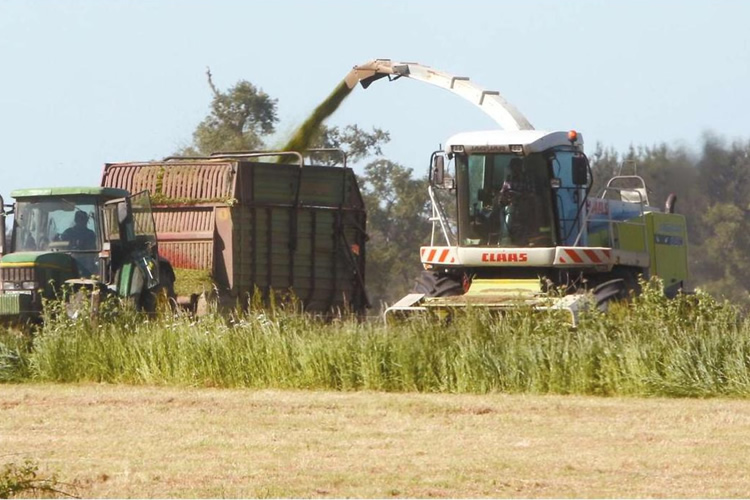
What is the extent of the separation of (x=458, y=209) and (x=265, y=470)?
924 centimetres

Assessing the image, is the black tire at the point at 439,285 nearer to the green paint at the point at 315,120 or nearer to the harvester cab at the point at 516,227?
the harvester cab at the point at 516,227

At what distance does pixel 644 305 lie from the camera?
1539 centimetres

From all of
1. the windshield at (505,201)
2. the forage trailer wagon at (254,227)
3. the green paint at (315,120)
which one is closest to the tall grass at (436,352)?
the windshield at (505,201)

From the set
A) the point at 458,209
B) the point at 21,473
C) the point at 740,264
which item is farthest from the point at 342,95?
the point at 740,264

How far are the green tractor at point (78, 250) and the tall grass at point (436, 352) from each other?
6.58 feet

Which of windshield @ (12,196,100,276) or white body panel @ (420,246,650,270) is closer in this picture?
white body panel @ (420,246,650,270)

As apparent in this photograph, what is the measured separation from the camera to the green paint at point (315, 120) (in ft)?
81.4

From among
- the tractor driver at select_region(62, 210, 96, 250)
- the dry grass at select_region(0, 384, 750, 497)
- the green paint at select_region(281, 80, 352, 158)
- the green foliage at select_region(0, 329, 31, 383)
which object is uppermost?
the green paint at select_region(281, 80, 352, 158)

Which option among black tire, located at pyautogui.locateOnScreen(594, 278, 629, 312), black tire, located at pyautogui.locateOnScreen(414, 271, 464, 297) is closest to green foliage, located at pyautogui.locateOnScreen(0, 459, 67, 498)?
black tire, located at pyautogui.locateOnScreen(594, 278, 629, 312)

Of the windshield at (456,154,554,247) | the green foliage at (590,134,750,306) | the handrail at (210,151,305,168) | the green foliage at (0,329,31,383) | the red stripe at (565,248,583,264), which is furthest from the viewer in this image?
the green foliage at (590,134,750,306)

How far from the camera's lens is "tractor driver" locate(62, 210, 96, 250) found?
749 inches

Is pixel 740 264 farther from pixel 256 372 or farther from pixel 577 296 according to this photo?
pixel 256 372

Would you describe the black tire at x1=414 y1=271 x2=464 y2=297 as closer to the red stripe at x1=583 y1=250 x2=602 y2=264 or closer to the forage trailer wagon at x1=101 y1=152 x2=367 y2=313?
the red stripe at x1=583 y1=250 x2=602 y2=264

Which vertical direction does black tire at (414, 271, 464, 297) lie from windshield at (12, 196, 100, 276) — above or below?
below
